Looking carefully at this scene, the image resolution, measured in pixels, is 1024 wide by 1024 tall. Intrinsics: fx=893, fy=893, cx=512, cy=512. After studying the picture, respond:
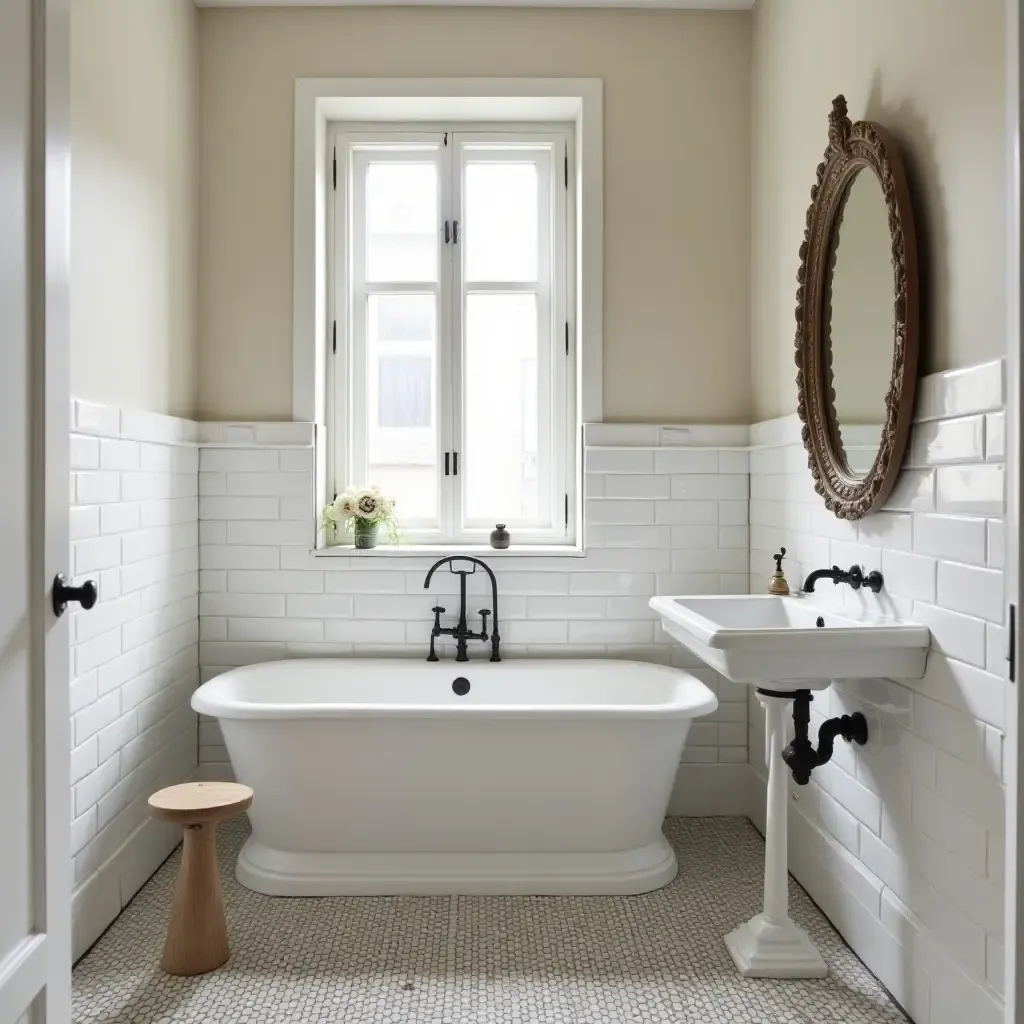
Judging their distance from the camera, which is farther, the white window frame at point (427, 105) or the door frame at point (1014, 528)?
the white window frame at point (427, 105)

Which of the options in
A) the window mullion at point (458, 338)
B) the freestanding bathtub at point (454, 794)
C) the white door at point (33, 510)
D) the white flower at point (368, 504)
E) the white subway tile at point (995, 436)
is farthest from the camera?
the window mullion at point (458, 338)

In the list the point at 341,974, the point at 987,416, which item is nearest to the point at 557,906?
the point at 341,974

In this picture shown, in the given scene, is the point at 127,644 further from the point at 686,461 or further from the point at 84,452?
the point at 686,461

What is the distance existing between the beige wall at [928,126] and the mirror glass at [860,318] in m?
0.14

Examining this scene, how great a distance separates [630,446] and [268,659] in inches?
65.1

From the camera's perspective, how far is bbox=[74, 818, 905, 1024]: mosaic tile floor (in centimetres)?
221

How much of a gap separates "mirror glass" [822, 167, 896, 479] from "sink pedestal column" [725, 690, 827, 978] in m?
0.76

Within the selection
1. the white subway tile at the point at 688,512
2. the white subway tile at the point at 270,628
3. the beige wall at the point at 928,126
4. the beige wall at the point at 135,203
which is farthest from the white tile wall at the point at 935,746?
the beige wall at the point at 135,203

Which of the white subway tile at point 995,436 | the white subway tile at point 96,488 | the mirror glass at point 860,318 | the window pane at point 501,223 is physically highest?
the window pane at point 501,223

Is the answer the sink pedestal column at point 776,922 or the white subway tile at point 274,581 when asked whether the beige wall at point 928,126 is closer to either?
the sink pedestal column at point 776,922

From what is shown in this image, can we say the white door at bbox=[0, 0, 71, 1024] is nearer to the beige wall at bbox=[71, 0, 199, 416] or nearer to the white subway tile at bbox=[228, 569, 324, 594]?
the beige wall at bbox=[71, 0, 199, 416]

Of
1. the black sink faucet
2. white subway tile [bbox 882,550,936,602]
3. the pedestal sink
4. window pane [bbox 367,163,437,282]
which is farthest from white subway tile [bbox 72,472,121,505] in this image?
white subway tile [bbox 882,550,936,602]

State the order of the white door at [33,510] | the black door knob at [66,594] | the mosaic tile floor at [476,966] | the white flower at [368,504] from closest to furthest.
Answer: the white door at [33,510]
the black door knob at [66,594]
the mosaic tile floor at [476,966]
the white flower at [368,504]

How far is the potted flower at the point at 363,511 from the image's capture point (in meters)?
3.53
